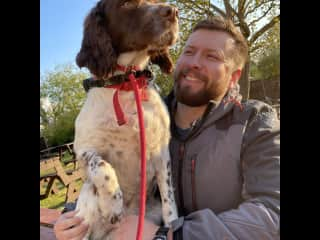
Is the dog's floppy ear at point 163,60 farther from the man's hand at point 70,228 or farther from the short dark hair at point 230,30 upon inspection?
the man's hand at point 70,228

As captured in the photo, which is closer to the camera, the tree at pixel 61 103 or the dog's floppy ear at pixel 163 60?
the dog's floppy ear at pixel 163 60

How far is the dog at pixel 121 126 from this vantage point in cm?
189

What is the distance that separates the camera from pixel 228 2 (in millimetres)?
9398

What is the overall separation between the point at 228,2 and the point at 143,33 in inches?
315

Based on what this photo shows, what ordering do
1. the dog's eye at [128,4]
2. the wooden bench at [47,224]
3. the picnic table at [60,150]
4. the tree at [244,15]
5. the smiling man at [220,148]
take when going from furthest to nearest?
the picnic table at [60,150] < the tree at [244,15] < the wooden bench at [47,224] < the dog's eye at [128,4] < the smiling man at [220,148]

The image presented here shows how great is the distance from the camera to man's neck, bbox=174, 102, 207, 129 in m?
2.13

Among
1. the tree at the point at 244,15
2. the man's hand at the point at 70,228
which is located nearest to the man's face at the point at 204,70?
the man's hand at the point at 70,228

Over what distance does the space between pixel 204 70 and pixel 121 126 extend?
0.62 m

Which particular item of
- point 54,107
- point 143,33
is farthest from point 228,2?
point 54,107

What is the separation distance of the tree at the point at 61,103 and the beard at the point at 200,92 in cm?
2161

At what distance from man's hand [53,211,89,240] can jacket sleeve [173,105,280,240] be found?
539mm
